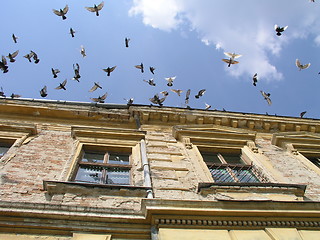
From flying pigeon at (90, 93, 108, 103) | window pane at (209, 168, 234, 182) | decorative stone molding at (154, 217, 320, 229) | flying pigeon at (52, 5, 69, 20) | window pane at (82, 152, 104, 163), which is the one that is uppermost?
flying pigeon at (52, 5, 69, 20)

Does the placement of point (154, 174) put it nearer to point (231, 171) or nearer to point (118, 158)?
point (118, 158)

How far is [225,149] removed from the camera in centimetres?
889

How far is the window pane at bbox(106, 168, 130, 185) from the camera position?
6672mm

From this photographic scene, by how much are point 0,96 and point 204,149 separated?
7199 mm

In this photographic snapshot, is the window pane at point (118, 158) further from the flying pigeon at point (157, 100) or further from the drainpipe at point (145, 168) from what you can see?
the flying pigeon at point (157, 100)

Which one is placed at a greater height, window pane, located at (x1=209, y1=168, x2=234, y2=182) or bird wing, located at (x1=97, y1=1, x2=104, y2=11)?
bird wing, located at (x1=97, y1=1, x2=104, y2=11)

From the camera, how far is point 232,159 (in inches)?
345

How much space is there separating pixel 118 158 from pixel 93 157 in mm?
645

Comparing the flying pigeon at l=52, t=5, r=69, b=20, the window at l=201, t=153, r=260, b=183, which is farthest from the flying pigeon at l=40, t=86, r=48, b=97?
the window at l=201, t=153, r=260, b=183

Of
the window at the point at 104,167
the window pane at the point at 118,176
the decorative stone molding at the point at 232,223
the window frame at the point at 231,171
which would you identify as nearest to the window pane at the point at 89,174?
the window at the point at 104,167

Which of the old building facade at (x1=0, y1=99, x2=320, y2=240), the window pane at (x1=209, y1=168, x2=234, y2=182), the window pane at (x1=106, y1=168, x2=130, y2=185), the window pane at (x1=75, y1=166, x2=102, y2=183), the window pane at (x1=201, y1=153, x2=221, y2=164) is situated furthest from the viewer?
the window pane at (x1=201, y1=153, x2=221, y2=164)

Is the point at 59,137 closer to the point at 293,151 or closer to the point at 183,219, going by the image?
the point at 183,219

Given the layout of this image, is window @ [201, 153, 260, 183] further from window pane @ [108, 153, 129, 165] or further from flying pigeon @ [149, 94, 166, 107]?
flying pigeon @ [149, 94, 166, 107]

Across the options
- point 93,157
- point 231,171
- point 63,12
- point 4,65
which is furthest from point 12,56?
point 231,171
